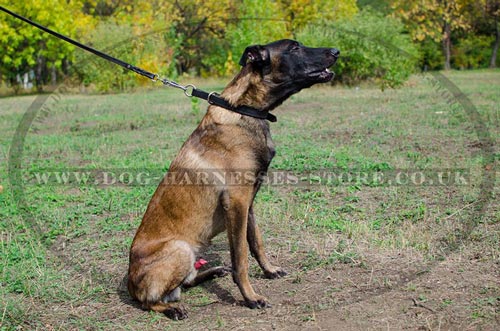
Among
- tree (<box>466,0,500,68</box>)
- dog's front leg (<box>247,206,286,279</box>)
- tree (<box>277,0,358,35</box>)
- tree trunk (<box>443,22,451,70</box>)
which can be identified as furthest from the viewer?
tree trunk (<box>443,22,451,70</box>)

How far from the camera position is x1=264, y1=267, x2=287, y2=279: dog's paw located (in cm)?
470

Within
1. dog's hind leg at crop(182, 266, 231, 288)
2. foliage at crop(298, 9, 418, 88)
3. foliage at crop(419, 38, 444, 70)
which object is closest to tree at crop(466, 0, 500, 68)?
foliage at crop(419, 38, 444, 70)

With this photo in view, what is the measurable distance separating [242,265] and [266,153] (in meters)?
0.84

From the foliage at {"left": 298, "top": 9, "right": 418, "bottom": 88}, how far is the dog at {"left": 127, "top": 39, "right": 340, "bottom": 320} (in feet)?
50.4

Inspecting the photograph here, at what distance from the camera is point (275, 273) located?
15.4 ft

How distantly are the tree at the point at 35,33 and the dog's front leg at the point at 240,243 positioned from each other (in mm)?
24491

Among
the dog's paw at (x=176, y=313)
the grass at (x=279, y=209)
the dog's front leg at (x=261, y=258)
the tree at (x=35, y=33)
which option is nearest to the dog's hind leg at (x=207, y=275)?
the grass at (x=279, y=209)

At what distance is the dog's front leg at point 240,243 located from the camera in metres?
4.11

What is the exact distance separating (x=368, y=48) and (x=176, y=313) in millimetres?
18276

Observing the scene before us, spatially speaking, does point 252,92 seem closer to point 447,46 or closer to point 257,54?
point 257,54

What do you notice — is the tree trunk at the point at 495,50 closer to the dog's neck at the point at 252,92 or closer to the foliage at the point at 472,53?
the foliage at the point at 472,53

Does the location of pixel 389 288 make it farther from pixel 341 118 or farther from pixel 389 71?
pixel 389 71

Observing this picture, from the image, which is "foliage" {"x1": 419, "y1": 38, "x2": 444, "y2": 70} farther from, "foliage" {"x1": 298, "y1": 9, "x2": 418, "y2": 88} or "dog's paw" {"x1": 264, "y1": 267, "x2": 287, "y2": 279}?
"dog's paw" {"x1": 264, "y1": 267, "x2": 287, "y2": 279}

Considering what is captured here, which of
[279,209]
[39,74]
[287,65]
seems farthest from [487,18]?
[287,65]
